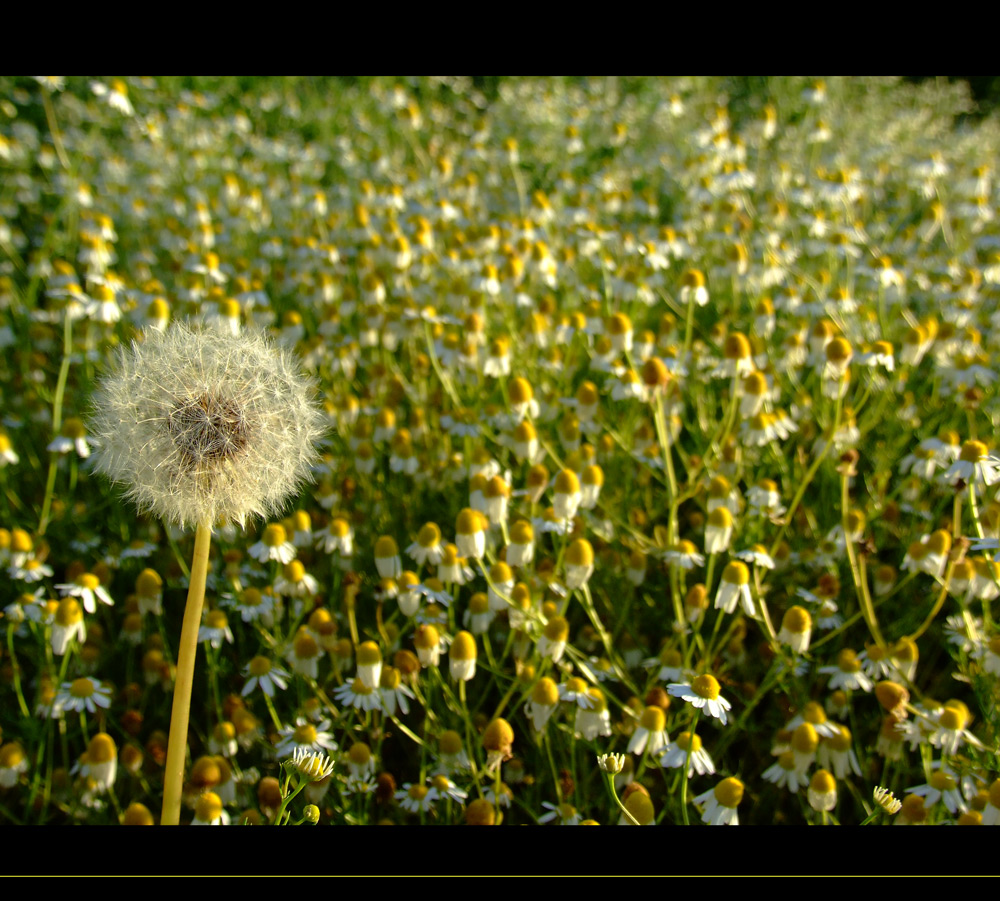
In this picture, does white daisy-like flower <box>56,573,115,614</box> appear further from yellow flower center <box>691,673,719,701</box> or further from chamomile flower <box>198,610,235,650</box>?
yellow flower center <box>691,673,719,701</box>

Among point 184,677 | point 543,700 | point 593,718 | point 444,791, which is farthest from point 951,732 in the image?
point 184,677

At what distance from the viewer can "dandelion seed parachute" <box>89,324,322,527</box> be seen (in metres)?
1.34

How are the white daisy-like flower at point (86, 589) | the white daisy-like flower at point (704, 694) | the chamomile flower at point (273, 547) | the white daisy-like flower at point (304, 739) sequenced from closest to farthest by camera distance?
the white daisy-like flower at point (704, 694)
the white daisy-like flower at point (304, 739)
the white daisy-like flower at point (86, 589)
the chamomile flower at point (273, 547)

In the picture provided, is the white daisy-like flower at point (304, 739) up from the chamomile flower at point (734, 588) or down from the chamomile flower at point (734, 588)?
down

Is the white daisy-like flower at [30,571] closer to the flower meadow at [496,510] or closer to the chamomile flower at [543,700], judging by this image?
the flower meadow at [496,510]

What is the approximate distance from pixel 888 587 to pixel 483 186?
419 centimetres

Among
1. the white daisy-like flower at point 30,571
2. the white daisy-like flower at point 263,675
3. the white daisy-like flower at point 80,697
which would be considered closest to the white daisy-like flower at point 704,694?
the white daisy-like flower at point 263,675

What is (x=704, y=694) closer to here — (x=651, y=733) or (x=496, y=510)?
(x=651, y=733)

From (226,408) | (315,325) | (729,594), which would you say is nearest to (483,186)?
(315,325)

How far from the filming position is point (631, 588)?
259cm

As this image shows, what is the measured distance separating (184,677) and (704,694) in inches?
39.6

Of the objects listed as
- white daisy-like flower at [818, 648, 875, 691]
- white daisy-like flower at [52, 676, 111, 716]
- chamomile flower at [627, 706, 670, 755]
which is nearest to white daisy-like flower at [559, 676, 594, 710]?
chamomile flower at [627, 706, 670, 755]

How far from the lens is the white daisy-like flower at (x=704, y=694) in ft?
5.27

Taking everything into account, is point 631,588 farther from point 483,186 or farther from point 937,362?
point 483,186
